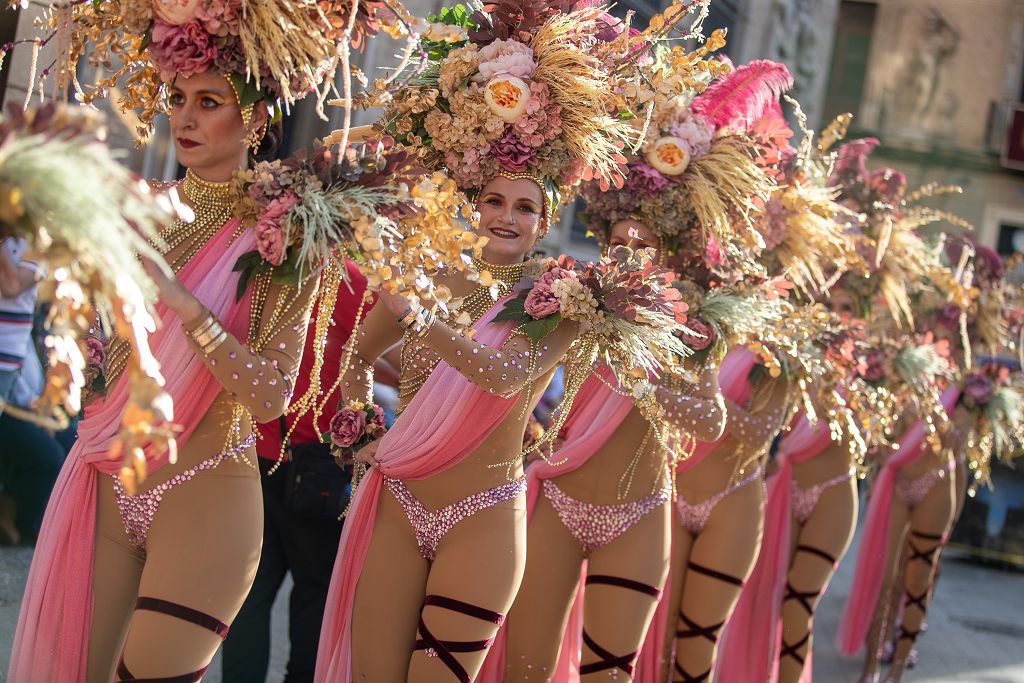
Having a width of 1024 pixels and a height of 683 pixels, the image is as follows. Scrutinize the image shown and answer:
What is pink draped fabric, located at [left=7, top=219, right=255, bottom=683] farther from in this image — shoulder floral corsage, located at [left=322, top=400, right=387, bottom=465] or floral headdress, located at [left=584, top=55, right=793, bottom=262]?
floral headdress, located at [left=584, top=55, right=793, bottom=262]

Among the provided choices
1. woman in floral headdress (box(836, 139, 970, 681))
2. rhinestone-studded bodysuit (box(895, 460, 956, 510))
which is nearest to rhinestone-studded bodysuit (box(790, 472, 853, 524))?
woman in floral headdress (box(836, 139, 970, 681))

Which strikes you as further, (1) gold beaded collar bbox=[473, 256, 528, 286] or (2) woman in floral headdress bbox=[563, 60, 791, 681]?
(2) woman in floral headdress bbox=[563, 60, 791, 681]

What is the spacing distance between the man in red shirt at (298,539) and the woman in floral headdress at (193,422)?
1.41 metres

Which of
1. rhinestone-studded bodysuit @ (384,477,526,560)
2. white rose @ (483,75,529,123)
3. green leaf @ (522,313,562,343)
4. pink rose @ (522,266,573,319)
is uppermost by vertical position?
white rose @ (483,75,529,123)

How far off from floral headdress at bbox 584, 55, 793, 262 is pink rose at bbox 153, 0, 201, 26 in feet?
6.30

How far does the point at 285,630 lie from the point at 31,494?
1332 millimetres

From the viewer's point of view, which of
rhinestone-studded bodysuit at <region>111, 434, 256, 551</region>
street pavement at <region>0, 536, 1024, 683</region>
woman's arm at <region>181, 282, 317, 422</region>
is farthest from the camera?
street pavement at <region>0, 536, 1024, 683</region>

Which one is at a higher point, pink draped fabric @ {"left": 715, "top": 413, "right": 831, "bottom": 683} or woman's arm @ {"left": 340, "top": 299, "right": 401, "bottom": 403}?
woman's arm @ {"left": 340, "top": 299, "right": 401, "bottom": 403}

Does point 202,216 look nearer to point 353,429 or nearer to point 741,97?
point 353,429

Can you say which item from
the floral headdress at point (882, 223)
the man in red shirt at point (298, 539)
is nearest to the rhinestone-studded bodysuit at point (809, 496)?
the floral headdress at point (882, 223)

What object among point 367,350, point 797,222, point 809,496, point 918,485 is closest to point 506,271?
point 367,350

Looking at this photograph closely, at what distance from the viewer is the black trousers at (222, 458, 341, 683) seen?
444cm

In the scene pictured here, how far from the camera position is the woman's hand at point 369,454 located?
3608mm

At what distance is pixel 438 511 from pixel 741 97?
2.15 metres
